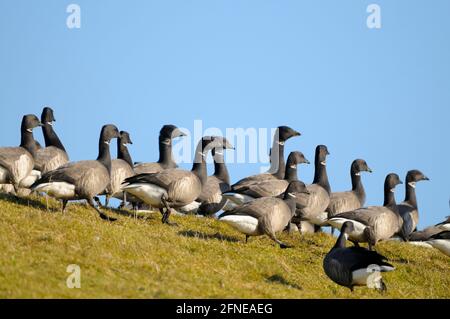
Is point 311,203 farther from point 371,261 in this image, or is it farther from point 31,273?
point 31,273

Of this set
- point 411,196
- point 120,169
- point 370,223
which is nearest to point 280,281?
point 370,223

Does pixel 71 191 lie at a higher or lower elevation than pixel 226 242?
higher

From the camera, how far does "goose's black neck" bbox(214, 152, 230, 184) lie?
31.6m

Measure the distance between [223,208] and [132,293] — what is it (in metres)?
14.0

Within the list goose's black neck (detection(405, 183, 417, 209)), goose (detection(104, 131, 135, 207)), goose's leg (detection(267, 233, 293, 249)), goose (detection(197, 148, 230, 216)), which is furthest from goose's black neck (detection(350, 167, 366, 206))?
goose (detection(104, 131, 135, 207))

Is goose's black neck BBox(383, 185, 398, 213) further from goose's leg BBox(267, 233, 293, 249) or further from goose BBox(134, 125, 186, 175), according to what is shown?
goose BBox(134, 125, 186, 175)

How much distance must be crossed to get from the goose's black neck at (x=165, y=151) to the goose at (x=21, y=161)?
513cm

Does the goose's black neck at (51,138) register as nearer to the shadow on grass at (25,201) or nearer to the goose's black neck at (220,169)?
the shadow on grass at (25,201)

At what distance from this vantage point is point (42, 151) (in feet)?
94.2

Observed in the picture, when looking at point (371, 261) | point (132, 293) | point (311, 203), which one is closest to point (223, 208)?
point (311, 203)

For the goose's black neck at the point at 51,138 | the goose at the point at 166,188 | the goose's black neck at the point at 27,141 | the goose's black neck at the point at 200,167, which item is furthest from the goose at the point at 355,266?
the goose's black neck at the point at 51,138

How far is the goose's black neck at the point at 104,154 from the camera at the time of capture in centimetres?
2505

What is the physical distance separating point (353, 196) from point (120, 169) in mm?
8487

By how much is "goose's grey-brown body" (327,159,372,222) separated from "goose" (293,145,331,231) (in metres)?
0.49
